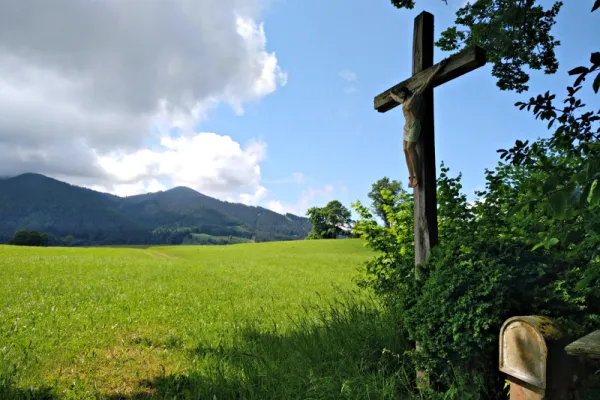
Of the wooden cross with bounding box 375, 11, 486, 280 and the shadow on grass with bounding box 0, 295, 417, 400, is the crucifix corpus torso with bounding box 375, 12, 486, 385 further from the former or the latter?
the shadow on grass with bounding box 0, 295, 417, 400

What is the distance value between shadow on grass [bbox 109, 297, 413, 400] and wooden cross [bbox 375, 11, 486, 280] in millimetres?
1247

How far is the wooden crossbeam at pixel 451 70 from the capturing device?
15.8 ft

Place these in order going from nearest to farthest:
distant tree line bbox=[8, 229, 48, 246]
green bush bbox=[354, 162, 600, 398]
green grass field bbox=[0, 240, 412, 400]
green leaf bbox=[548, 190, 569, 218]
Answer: green leaf bbox=[548, 190, 569, 218], green bush bbox=[354, 162, 600, 398], green grass field bbox=[0, 240, 412, 400], distant tree line bbox=[8, 229, 48, 246]

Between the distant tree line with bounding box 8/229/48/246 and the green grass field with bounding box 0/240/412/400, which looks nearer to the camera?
the green grass field with bounding box 0/240/412/400

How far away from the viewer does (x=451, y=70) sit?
5117 mm

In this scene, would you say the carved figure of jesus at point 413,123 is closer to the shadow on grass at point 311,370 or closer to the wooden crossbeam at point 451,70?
the wooden crossbeam at point 451,70

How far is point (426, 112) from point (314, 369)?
4037 mm

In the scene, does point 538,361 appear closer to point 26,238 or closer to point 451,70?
point 451,70

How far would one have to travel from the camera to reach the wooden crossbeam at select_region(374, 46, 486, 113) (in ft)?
15.8

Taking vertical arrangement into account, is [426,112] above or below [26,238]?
above

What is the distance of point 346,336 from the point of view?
565cm

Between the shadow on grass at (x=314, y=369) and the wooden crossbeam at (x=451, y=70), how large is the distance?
358 centimetres

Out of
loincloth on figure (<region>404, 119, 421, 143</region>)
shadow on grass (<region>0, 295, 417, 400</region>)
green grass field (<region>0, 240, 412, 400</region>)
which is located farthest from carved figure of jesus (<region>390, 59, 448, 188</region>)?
green grass field (<region>0, 240, 412, 400</region>)

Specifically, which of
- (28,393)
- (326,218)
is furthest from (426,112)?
(326,218)
